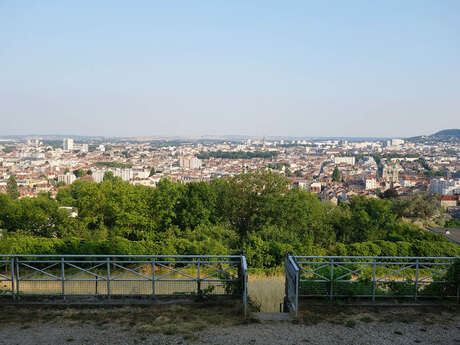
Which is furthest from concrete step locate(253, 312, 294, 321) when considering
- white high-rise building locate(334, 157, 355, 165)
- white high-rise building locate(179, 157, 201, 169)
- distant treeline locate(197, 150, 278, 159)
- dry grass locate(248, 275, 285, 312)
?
distant treeline locate(197, 150, 278, 159)

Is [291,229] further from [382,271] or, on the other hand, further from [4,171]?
[4,171]

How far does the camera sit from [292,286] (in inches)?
249

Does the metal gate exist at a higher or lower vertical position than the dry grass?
higher

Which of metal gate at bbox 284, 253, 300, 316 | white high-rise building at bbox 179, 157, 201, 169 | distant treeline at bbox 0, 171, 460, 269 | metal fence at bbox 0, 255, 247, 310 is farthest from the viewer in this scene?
white high-rise building at bbox 179, 157, 201, 169

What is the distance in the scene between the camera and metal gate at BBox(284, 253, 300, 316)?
5.94m

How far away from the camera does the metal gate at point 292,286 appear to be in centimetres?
594

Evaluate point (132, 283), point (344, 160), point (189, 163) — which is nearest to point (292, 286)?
point (132, 283)

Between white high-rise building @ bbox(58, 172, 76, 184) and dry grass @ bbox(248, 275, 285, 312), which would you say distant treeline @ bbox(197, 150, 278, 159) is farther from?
dry grass @ bbox(248, 275, 285, 312)

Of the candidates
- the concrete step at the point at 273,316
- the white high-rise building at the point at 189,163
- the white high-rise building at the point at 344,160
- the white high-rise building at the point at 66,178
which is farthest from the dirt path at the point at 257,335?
the white high-rise building at the point at 344,160

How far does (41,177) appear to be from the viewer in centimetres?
9194

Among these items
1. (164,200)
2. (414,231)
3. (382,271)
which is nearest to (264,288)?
(382,271)

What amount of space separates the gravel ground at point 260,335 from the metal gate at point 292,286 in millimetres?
372

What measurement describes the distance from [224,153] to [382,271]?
171 m

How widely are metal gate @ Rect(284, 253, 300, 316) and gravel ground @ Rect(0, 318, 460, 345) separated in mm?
372
